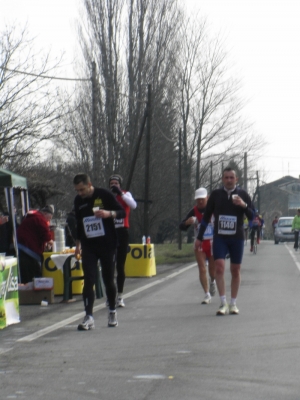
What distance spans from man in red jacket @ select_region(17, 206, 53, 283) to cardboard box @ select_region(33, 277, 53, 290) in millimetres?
727

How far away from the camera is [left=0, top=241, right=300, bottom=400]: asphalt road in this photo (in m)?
6.08

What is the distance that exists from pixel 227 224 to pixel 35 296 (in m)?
3.82

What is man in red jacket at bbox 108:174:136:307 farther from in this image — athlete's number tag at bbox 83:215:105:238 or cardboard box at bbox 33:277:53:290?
athlete's number tag at bbox 83:215:105:238

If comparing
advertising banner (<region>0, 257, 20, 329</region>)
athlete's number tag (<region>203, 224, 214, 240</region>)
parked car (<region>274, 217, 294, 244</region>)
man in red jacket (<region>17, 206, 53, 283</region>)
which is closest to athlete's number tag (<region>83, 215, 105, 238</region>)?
advertising banner (<region>0, 257, 20, 329</region>)

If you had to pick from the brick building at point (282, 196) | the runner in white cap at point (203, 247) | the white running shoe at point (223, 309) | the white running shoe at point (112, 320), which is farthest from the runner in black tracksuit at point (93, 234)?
the brick building at point (282, 196)

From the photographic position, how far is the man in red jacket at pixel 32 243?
13.8 metres

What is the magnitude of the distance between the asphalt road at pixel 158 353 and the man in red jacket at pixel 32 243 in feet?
3.98

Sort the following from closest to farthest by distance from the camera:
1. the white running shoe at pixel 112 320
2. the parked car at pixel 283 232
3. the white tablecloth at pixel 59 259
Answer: the white running shoe at pixel 112 320 → the white tablecloth at pixel 59 259 → the parked car at pixel 283 232

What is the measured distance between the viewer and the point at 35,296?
42.9ft

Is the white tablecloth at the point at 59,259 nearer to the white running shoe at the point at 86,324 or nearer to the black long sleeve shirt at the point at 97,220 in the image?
the black long sleeve shirt at the point at 97,220

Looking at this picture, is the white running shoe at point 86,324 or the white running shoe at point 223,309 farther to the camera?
the white running shoe at point 223,309

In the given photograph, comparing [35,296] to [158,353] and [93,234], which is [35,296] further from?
[158,353]

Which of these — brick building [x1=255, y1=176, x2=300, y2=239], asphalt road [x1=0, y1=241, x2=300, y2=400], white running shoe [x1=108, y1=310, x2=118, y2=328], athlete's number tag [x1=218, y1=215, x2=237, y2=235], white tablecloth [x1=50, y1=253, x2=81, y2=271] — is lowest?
asphalt road [x1=0, y1=241, x2=300, y2=400]

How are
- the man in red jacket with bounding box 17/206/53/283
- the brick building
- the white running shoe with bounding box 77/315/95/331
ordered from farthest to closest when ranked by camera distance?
1. the brick building
2. the man in red jacket with bounding box 17/206/53/283
3. the white running shoe with bounding box 77/315/95/331
